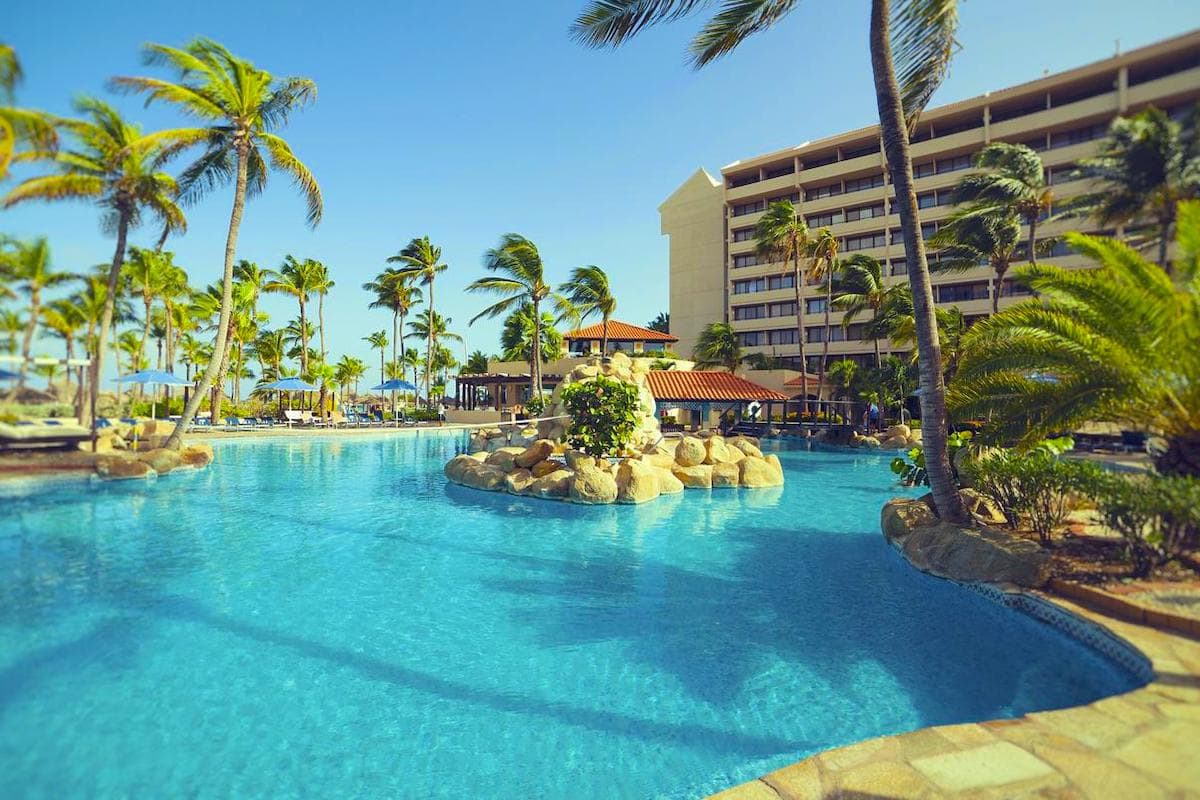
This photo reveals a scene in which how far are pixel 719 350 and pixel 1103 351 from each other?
34130 millimetres

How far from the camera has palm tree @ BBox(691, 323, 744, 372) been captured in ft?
131

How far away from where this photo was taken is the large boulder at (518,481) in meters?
15.5

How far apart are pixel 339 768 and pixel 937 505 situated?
9.26 meters

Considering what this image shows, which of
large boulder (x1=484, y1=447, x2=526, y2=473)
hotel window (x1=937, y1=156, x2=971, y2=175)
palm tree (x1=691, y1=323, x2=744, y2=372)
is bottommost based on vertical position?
large boulder (x1=484, y1=447, x2=526, y2=473)

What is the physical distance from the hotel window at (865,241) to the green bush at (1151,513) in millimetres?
42460

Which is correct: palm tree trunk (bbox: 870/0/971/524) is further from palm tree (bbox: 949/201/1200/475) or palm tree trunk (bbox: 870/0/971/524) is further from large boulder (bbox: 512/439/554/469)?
large boulder (bbox: 512/439/554/469)

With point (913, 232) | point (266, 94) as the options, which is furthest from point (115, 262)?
point (266, 94)

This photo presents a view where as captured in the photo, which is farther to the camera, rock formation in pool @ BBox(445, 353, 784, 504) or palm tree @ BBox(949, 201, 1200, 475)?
rock formation in pool @ BBox(445, 353, 784, 504)

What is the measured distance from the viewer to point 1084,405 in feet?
20.5

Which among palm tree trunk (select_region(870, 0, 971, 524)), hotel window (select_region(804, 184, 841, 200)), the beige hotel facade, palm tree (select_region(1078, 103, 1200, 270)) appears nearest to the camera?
palm tree (select_region(1078, 103, 1200, 270))

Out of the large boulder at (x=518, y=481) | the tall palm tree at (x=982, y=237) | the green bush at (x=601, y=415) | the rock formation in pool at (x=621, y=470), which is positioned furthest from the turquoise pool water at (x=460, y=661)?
the tall palm tree at (x=982, y=237)

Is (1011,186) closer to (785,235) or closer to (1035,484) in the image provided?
(1035,484)

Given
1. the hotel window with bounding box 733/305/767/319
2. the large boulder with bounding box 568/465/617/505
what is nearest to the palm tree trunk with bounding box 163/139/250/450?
the large boulder with bounding box 568/465/617/505

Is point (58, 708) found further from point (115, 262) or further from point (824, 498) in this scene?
point (824, 498)
